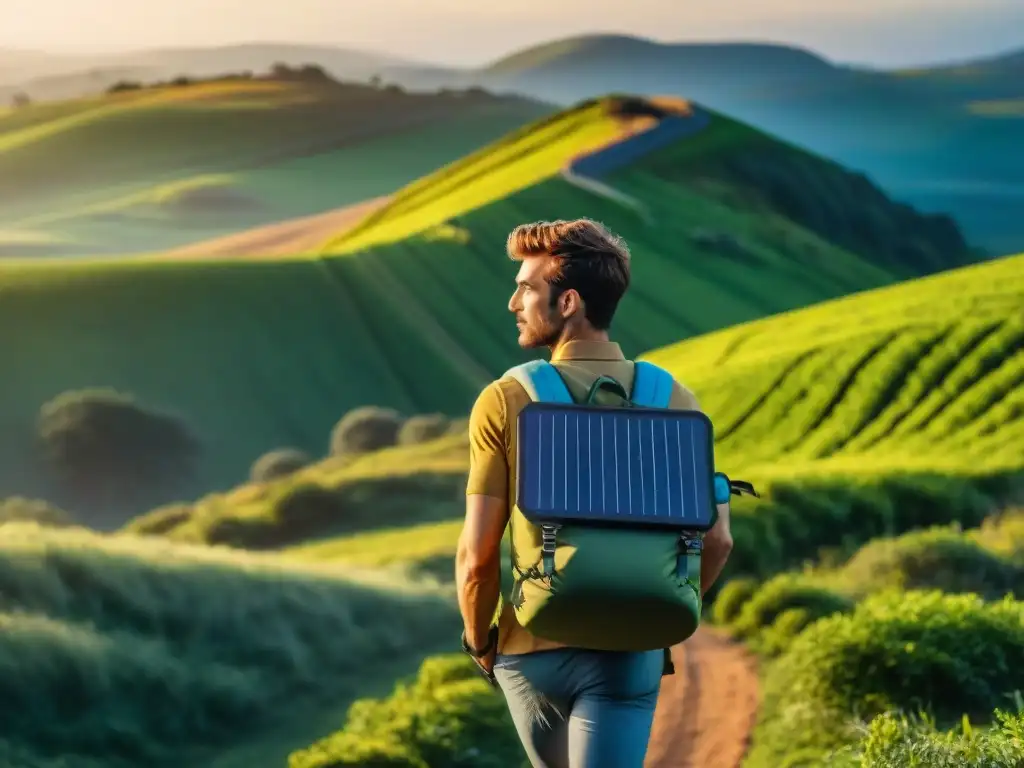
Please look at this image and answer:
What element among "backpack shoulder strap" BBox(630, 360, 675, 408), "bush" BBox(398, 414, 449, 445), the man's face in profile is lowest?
"bush" BBox(398, 414, 449, 445)

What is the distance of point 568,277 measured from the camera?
354 cm

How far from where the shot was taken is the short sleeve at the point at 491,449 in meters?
3.40

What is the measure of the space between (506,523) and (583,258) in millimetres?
713

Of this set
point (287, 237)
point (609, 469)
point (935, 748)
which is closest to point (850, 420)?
point (935, 748)

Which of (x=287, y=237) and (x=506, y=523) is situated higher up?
(x=506, y=523)

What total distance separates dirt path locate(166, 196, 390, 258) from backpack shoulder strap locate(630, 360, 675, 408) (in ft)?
170

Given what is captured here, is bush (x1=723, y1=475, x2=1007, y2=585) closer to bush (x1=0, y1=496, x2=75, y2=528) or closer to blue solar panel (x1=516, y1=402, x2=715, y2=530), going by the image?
blue solar panel (x1=516, y1=402, x2=715, y2=530)

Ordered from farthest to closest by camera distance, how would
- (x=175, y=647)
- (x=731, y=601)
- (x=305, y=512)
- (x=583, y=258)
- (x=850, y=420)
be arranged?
(x=305, y=512) → (x=850, y=420) → (x=731, y=601) → (x=175, y=647) → (x=583, y=258)

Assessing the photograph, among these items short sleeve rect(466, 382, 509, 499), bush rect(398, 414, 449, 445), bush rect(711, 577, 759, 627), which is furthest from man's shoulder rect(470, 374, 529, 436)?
bush rect(398, 414, 449, 445)

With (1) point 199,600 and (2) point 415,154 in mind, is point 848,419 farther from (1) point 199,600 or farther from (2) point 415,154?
(2) point 415,154

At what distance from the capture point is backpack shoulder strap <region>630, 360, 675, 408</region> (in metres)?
3.50

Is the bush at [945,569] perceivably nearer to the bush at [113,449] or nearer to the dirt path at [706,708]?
the dirt path at [706,708]

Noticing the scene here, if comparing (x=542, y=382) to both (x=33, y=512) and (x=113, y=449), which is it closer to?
(x=33, y=512)

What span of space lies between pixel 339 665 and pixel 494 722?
4210 millimetres
